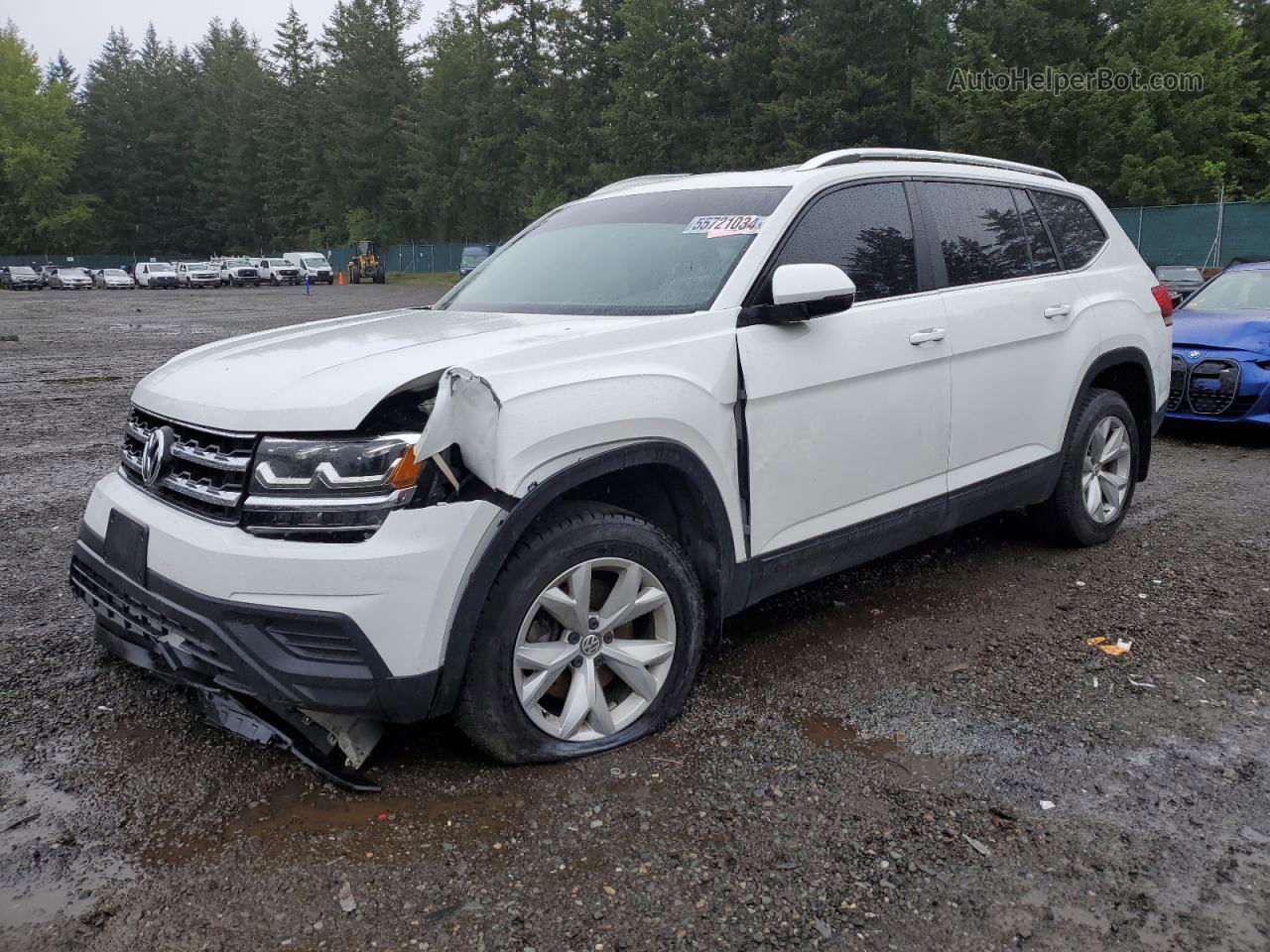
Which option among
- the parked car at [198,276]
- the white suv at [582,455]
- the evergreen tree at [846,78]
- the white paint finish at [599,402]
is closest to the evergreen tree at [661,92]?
the evergreen tree at [846,78]

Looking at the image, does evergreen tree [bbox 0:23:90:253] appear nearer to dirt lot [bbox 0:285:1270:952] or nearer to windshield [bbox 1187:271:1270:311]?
windshield [bbox 1187:271:1270:311]

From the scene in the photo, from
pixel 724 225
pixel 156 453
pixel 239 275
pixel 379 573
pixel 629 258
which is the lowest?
pixel 379 573

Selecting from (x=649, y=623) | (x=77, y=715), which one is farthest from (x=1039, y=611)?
(x=77, y=715)

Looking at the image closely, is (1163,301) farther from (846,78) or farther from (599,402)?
(846,78)

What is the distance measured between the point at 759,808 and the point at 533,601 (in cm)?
87

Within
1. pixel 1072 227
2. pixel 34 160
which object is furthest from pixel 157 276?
pixel 1072 227

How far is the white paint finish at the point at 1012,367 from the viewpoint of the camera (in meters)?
4.28

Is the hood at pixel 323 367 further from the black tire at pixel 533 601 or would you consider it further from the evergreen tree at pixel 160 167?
the evergreen tree at pixel 160 167

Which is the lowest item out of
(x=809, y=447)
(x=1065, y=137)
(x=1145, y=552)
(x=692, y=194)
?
(x=1145, y=552)

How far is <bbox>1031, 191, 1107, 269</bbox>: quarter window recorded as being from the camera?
5043 millimetres

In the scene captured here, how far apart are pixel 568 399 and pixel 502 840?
123 cm

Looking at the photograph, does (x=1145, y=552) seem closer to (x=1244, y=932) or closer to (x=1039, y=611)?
(x=1039, y=611)

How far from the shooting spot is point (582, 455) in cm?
302

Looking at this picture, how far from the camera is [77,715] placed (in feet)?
11.5
